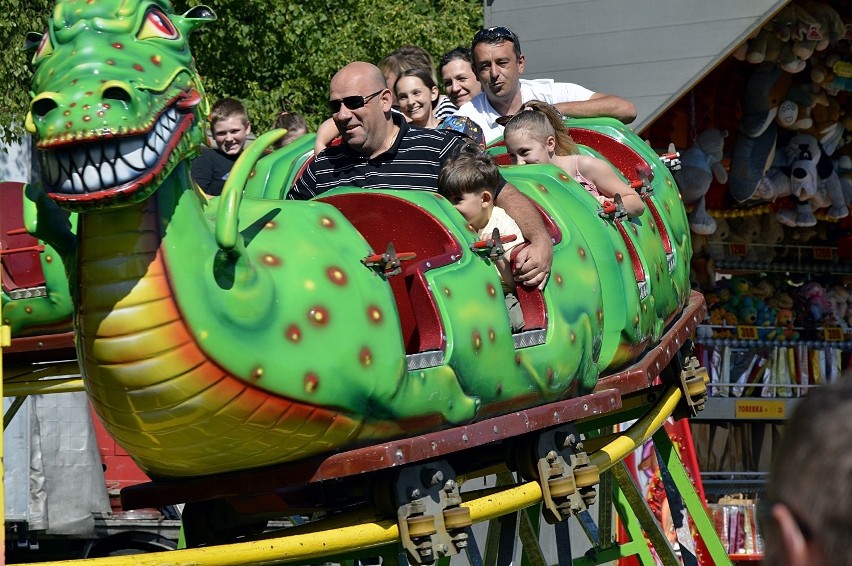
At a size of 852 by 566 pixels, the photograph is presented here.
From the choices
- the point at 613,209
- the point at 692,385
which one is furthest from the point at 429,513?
the point at 692,385

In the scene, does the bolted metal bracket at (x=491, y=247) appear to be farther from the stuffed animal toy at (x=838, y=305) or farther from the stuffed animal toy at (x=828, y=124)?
the stuffed animal toy at (x=838, y=305)

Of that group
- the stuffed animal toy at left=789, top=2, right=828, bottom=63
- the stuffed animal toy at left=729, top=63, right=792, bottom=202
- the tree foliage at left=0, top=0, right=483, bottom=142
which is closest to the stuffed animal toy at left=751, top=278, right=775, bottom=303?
the stuffed animal toy at left=729, top=63, right=792, bottom=202

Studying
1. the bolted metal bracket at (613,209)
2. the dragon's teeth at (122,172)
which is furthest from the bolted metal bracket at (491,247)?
the dragon's teeth at (122,172)

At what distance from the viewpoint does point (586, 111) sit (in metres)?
6.44

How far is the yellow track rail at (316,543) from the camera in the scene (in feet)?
10.3

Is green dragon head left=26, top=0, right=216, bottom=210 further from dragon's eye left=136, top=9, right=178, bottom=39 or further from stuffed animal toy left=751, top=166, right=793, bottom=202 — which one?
stuffed animal toy left=751, top=166, right=793, bottom=202

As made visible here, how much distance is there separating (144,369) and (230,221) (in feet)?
1.20

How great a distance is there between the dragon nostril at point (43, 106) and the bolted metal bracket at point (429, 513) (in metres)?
1.26

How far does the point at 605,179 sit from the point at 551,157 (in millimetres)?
233

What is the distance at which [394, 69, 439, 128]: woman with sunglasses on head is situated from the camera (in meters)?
5.84

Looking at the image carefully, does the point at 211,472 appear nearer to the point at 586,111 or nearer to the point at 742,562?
the point at 586,111

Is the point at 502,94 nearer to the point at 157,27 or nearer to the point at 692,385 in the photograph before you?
the point at 692,385

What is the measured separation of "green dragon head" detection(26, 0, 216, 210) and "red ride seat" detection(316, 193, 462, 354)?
81 centimetres

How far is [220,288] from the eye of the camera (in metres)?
3.16
